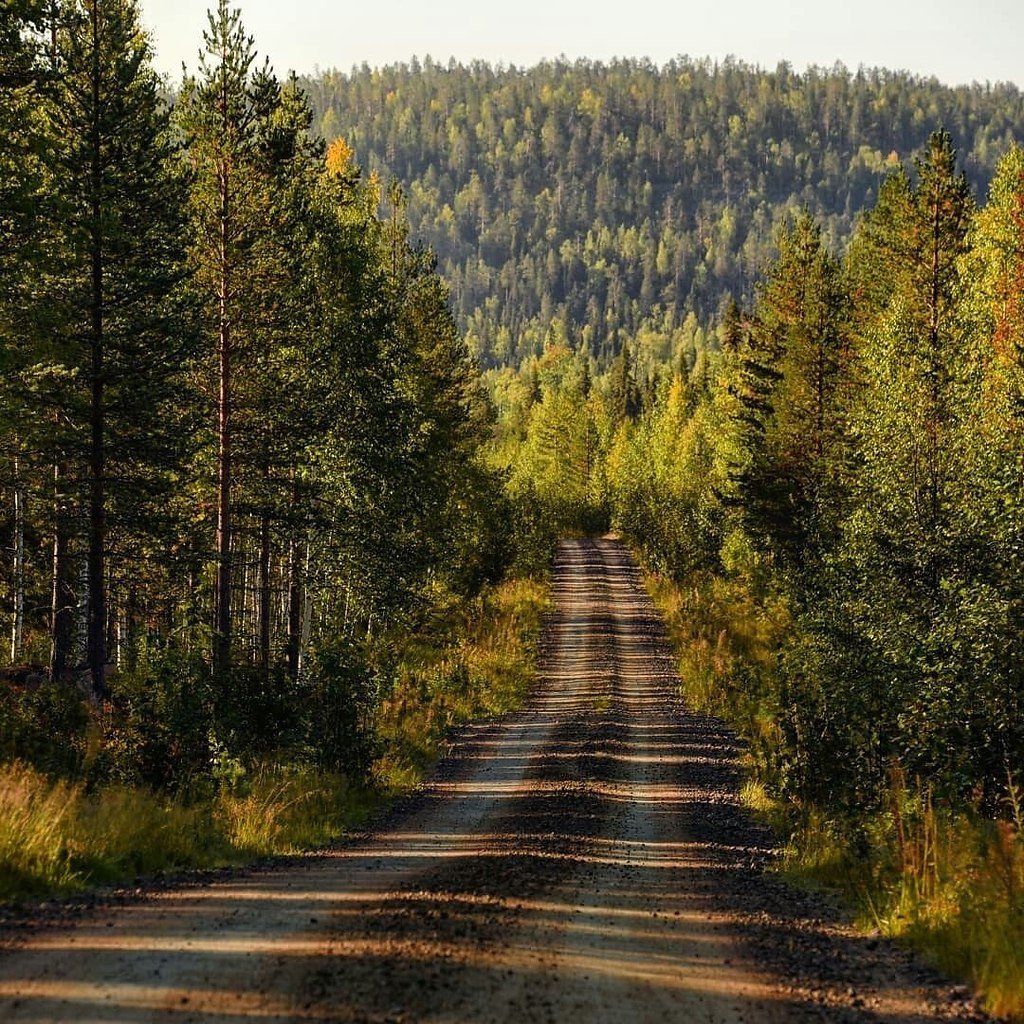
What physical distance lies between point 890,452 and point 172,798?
53.6 feet

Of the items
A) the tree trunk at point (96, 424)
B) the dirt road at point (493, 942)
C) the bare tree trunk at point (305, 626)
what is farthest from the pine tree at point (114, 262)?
the dirt road at point (493, 942)

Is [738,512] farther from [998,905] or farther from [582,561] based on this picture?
[998,905]

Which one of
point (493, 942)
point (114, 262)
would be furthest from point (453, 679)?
point (493, 942)

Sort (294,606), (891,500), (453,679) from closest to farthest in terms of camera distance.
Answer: (891,500) → (294,606) → (453,679)

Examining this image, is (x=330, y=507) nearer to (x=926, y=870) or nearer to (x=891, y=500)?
(x=891, y=500)

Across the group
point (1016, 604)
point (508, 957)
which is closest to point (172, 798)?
point (508, 957)

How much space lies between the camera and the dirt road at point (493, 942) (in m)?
5.99

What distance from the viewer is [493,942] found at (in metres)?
7.40

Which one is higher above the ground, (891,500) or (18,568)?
(891,500)

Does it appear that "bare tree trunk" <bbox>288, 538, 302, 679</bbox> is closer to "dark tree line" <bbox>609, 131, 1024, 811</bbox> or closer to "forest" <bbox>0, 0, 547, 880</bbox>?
"forest" <bbox>0, 0, 547, 880</bbox>

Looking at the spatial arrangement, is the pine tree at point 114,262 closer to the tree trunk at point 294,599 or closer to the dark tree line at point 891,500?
the tree trunk at point 294,599

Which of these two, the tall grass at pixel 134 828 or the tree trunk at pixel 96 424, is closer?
the tall grass at pixel 134 828

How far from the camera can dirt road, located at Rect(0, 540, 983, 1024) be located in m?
5.99

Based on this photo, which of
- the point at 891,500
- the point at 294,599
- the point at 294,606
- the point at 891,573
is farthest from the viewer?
the point at 294,606
